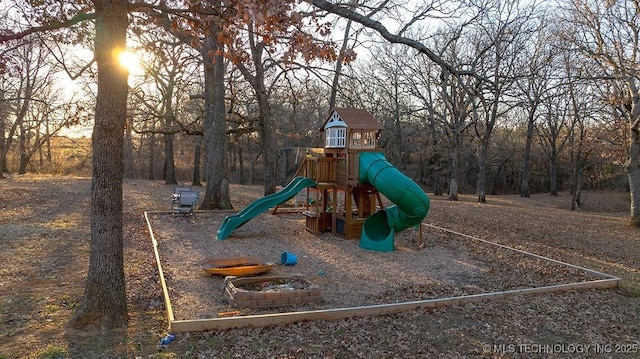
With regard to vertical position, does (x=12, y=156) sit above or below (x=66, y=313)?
above

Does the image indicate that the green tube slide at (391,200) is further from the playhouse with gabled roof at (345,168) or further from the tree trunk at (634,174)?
the tree trunk at (634,174)

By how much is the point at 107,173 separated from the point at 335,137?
23.5 feet

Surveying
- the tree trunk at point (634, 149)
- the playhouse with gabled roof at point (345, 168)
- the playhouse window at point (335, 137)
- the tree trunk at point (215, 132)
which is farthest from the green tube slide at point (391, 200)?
the tree trunk at point (634, 149)

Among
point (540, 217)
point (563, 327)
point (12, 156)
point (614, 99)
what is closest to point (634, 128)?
point (614, 99)

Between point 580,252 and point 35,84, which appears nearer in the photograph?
point 580,252

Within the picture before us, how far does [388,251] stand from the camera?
9648 millimetres

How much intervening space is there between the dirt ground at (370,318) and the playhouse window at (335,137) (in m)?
2.46

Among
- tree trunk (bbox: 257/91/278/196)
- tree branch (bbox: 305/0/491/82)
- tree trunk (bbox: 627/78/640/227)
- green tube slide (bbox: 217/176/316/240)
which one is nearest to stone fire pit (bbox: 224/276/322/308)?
tree branch (bbox: 305/0/491/82)

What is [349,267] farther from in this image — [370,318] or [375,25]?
[375,25]

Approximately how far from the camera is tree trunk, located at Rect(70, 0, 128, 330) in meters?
5.05

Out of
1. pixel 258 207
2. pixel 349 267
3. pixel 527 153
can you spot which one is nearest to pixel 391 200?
pixel 349 267

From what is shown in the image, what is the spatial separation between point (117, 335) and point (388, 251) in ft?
19.9

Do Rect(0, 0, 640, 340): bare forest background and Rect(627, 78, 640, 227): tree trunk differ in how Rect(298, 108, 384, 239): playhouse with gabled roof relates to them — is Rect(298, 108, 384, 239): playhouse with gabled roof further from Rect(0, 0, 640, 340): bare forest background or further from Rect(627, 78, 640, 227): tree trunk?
Rect(627, 78, 640, 227): tree trunk

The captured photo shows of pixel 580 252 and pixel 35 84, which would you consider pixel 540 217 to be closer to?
pixel 580 252
